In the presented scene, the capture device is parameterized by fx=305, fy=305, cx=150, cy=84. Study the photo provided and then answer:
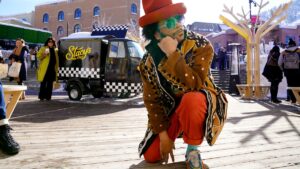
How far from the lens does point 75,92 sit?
26.3 feet

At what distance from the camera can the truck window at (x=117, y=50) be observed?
7.56 metres

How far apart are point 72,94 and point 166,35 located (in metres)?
6.51

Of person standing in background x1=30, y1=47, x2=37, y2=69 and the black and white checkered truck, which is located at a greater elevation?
person standing in background x1=30, y1=47, x2=37, y2=69

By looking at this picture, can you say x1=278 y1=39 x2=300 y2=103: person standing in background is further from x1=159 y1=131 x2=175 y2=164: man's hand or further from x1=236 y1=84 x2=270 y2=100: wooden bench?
x1=159 y1=131 x2=175 y2=164: man's hand

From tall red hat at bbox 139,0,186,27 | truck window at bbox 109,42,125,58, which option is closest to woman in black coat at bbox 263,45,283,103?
truck window at bbox 109,42,125,58

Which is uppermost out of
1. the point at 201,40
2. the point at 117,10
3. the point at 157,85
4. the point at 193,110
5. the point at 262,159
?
the point at 117,10

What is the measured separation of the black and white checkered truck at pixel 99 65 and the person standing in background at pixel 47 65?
14.8 inches

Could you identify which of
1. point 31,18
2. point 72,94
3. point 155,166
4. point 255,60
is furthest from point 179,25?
point 31,18

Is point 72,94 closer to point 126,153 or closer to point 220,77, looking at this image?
point 126,153

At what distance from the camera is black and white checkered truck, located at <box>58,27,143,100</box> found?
7.46 m

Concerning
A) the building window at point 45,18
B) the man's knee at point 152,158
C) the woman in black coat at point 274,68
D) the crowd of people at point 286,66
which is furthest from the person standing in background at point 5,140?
the building window at point 45,18

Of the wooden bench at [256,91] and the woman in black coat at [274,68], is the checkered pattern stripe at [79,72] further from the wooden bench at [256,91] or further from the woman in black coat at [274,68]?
the wooden bench at [256,91]

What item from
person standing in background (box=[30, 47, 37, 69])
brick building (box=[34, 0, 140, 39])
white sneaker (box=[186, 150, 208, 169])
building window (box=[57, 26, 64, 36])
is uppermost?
brick building (box=[34, 0, 140, 39])

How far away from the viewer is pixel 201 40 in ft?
6.69
